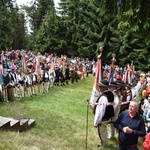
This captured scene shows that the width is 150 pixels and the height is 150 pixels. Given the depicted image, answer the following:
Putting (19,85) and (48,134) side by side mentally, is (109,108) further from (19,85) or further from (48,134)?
(19,85)

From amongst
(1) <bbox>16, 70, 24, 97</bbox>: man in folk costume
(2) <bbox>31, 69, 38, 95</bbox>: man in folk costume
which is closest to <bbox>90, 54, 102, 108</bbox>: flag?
(1) <bbox>16, 70, 24, 97</bbox>: man in folk costume

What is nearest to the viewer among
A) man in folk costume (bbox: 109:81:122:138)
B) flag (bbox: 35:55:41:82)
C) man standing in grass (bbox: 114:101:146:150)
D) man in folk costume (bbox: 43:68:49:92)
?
man standing in grass (bbox: 114:101:146:150)

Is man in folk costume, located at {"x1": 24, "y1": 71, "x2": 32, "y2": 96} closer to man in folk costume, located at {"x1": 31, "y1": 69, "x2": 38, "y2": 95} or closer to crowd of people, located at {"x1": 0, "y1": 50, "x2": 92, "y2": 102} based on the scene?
crowd of people, located at {"x1": 0, "y1": 50, "x2": 92, "y2": 102}

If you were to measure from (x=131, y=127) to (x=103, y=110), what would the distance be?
1840 millimetres

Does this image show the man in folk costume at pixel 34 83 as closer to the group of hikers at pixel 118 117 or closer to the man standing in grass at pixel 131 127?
the group of hikers at pixel 118 117

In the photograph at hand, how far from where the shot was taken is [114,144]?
8016mm

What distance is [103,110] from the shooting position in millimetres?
7211

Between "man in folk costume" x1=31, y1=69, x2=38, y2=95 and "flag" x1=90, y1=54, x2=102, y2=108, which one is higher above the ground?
"flag" x1=90, y1=54, x2=102, y2=108

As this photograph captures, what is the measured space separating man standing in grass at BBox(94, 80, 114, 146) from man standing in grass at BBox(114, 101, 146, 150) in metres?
1.55

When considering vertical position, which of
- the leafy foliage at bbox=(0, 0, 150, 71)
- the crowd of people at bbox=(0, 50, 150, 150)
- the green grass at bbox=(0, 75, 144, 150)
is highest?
the leafy foliage at bbox=(0, 0, 150, 71)

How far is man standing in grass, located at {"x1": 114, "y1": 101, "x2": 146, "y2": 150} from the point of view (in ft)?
17.6

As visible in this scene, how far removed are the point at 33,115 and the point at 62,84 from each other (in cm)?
1302

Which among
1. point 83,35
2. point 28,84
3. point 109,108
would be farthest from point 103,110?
point 83,35

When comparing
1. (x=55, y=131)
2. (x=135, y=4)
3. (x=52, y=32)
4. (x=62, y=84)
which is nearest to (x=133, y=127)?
(x=55, y=131)
